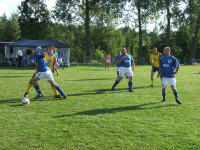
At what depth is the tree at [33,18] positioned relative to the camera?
49.0 meters

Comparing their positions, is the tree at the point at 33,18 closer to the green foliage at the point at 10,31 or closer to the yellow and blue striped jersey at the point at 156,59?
the green foliage at the point at 10,31

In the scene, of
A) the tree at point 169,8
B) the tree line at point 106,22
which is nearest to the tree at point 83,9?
the tree line at point 106,22

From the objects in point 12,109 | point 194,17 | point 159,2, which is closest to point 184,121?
point 12,109

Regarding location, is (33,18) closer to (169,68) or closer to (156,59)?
(156,59)

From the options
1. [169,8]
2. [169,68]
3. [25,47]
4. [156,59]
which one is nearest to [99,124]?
[169,68]

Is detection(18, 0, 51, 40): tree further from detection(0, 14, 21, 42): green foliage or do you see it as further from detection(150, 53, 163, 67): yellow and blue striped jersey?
detection(150, 53, 163, 67): yellow and blue striped jersey

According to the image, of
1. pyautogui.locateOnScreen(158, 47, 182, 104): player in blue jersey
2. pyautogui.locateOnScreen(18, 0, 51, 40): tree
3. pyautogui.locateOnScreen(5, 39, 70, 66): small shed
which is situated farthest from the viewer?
pyautogui.locateOnScreen(18, 0, 51, 40): tree

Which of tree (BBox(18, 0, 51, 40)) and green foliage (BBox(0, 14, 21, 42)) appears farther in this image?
green foliage (BBox(0, 14, 21, 42))

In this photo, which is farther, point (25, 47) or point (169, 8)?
point (169, 8)

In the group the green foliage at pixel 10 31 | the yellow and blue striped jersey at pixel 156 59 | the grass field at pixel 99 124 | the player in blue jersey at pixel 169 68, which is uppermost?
the green foliage at pixel 10 31

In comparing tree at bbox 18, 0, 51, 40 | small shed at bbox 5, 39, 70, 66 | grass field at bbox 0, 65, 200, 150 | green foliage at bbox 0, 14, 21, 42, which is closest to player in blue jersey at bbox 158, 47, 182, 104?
grass field at bbox 0, 65, 200, 150

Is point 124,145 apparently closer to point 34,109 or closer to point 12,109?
point 34,109

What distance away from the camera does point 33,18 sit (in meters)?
50.0

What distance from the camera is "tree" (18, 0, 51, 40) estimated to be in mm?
48987
